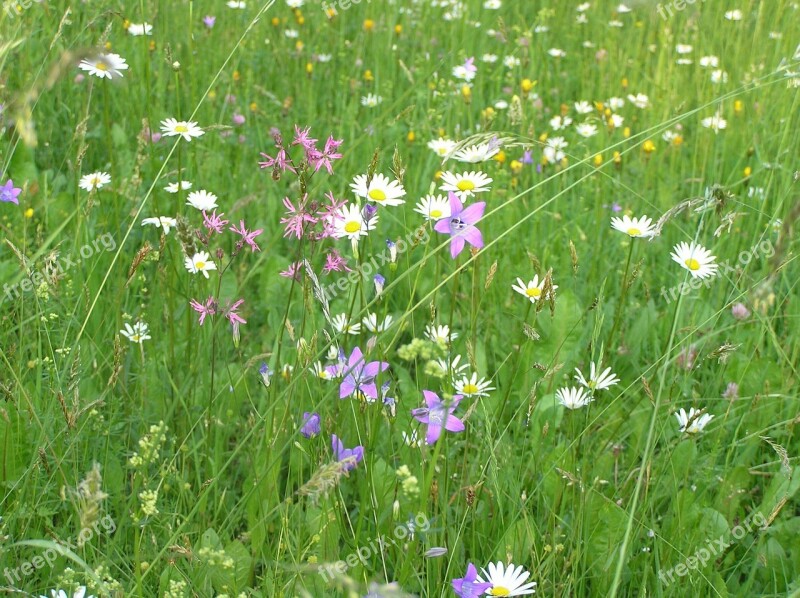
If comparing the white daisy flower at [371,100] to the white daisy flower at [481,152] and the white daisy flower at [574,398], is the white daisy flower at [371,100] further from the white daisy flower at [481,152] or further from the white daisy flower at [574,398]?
the white daisy flower at [574,398]

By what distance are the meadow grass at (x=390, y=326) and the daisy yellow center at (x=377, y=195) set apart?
0.31 feet

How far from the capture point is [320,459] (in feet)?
4.92

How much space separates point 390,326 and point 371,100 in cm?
226

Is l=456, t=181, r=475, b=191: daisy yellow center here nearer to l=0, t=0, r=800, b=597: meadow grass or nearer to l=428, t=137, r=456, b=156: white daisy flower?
l=0, t=0, r=800, b=597: meadow grass

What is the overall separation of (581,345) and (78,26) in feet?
7.51

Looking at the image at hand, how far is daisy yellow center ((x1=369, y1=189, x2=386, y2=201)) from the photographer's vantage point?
1637 millimetres

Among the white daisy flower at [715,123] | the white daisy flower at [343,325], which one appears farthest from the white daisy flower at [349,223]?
the white daisy flower at [715,123]

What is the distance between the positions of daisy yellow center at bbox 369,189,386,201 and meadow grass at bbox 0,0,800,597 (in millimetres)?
94

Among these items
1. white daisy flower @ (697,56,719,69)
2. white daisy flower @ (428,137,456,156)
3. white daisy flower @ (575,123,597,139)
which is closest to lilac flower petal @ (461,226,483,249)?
white daisy flower @ (428,137,456,156)

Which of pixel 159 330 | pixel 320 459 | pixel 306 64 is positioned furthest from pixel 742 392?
pixel 306 64

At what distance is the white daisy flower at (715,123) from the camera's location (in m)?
3.18

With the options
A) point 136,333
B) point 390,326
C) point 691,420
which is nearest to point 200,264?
point 136,333

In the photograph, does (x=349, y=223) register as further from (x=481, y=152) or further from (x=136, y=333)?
(x=136, y=333)

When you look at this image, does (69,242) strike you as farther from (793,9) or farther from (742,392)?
(793,9)
